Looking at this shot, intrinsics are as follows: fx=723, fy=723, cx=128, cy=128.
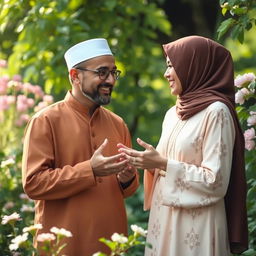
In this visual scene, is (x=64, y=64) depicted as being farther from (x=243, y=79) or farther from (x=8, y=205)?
(x=243, y=79)

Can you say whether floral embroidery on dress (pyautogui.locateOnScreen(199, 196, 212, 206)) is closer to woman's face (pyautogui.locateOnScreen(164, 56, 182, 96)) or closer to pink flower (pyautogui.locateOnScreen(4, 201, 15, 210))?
woman's face (pyautogui.locateOnScreen(164, 56, 182, 96))

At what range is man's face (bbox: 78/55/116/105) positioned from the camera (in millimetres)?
4176

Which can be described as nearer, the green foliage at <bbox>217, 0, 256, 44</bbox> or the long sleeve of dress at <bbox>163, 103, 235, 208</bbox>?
the long sleeve of dress at <bbox>163, 103, 235, 208</bbox>

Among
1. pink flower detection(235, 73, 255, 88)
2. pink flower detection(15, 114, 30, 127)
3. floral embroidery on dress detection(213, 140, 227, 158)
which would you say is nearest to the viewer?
floral embroidery on dress detection(213, 140, 227, 158)

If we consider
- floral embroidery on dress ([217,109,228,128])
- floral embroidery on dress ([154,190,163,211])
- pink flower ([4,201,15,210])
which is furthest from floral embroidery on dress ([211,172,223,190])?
pink flower ([4,201,15,210])

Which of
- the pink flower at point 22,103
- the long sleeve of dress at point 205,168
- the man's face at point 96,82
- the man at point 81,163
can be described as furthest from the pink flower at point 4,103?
the long sleeve of dress at point 205,168

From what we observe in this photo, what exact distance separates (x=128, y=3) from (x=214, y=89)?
3458mm

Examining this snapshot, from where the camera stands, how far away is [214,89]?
3.98 metres

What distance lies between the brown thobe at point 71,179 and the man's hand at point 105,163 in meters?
0.04

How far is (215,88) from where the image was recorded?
13.0 feet

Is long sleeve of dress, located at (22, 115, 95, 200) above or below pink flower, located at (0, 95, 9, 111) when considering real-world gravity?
below

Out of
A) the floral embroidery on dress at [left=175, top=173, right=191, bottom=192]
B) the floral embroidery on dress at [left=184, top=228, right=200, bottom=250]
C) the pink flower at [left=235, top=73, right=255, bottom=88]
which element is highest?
the pink flower at [left=235, top=73, right=255, bottom=88]

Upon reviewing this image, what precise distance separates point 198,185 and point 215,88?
0.54 metres

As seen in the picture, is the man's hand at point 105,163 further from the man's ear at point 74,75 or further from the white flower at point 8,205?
the white flower at point 8,205
